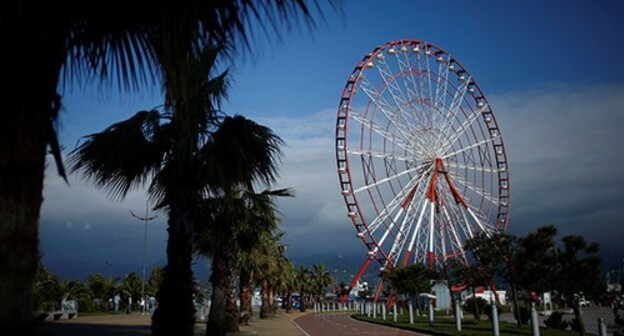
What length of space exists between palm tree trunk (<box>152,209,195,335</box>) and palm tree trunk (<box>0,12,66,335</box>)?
6967 mm

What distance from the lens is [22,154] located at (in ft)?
13.4

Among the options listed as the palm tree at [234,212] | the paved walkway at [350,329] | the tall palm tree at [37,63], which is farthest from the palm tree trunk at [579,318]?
the tall palm tree at [37,63]

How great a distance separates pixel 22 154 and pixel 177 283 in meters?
7.26

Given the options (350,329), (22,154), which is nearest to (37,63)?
(22,154)

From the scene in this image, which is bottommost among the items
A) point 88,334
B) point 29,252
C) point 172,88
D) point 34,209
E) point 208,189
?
point 88,334

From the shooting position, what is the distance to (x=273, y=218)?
66.2ft

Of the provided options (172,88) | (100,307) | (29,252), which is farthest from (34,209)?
(100,307)

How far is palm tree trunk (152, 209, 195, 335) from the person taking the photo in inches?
431

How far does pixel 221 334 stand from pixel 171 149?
27.7 feet

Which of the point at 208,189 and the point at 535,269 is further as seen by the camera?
the point at 535,269

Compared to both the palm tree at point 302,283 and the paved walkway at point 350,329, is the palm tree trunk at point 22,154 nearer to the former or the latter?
the paved walkway at point 350,329

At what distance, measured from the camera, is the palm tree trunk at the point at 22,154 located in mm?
3889

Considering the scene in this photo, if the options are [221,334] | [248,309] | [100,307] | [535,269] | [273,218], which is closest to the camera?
[221,334]

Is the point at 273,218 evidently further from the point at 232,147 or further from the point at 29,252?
the point at 29,252
